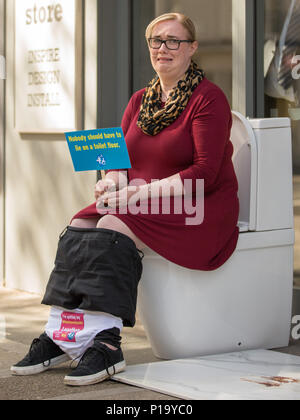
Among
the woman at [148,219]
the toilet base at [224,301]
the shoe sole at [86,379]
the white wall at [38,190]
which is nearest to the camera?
the shoe sole at [86,379]

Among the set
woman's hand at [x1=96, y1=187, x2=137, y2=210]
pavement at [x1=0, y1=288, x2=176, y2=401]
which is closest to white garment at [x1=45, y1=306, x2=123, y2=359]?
pavement at [x1=0, y1=288, x2=176, y2=401]

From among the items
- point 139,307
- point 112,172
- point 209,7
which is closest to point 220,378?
point 139,307

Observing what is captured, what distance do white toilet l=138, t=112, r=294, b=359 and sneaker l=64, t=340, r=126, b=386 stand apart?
0.33 meters

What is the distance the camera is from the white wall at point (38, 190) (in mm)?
4809

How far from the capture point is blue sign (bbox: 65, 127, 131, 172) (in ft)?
11.2

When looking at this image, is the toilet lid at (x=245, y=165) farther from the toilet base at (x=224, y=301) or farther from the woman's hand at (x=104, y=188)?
the woman's hand at (x=104, y=188)

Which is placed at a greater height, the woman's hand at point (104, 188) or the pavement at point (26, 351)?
the woman's hand at point (104, 188)

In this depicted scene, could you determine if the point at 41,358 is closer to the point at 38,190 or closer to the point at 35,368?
the point at 35,368

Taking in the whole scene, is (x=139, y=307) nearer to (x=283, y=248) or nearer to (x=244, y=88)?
(x=283, y=248)

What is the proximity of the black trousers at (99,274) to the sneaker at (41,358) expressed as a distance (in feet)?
0.50

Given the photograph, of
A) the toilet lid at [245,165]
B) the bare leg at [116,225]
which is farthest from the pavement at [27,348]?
the bare leg at [116,225]

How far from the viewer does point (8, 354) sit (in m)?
3.75

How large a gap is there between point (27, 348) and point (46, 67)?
1.78 meters

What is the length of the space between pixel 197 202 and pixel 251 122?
0.48 metres
